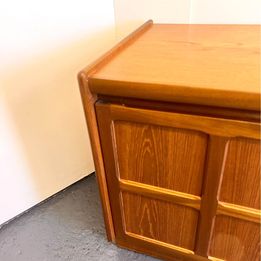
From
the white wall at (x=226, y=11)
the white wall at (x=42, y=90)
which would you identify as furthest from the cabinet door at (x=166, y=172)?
the white wall at (x=226, y=11)

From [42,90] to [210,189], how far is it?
2.30ft

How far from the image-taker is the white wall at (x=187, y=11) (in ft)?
3.04

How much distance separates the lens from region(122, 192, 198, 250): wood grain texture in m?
0.83

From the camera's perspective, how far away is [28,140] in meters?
1.10

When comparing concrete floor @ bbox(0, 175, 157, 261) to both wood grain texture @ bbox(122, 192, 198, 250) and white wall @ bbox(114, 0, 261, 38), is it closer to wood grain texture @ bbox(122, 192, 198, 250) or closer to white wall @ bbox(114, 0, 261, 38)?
wood grain texture @ bbox(122, 192, 198, 250)

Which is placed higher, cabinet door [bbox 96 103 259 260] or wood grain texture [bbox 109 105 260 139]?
wood grain texture [bbox 109 105 260 139]

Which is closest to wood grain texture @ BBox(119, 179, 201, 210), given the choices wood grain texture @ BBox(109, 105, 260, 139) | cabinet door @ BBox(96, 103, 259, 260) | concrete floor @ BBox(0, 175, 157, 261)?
cabinet door @ BBox(96, 103, 259, 260)

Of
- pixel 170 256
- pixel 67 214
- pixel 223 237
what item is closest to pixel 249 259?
pixel 223 237

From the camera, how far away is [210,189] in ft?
2.36

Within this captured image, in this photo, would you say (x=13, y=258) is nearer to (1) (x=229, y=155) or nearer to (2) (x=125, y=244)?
(2) (x=125, y=244)

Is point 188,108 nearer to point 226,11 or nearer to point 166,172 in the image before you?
point 166,172

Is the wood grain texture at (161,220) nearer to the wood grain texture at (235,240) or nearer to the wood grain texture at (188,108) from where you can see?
the wood grain texture at (235,240)

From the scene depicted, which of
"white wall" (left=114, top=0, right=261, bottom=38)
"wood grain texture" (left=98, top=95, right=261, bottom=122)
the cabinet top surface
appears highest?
"white wall" (left=114, top=0, right=261, bottom=38)

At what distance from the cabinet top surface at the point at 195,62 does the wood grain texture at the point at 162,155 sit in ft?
0.41
